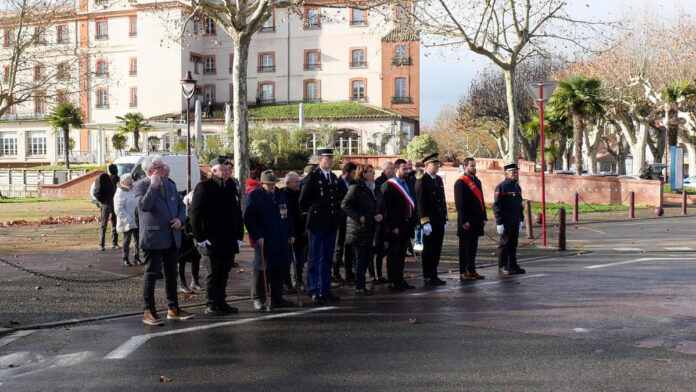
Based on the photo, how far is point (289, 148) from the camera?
42.8 meters

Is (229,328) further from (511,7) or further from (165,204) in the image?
(511,7)

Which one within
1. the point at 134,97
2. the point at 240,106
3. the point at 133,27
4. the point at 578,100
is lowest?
the point at 240,106

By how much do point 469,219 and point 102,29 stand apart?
208 feet

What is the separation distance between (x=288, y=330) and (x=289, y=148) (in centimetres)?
3474

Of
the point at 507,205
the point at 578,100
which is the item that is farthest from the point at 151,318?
the point at 578,100

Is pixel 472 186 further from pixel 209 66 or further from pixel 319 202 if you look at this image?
pixel 209 66

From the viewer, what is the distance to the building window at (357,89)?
66.1 m

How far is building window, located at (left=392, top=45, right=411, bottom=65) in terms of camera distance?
209 feet

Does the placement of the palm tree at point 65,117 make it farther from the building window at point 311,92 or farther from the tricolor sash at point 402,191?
the tricolor sash at point 402,191

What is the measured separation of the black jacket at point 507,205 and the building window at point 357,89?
53610mm

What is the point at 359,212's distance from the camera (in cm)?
1086

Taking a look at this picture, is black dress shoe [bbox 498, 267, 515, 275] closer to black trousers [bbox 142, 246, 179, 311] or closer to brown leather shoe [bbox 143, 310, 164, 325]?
black trousers [bbox 142, 246, 179, 311]

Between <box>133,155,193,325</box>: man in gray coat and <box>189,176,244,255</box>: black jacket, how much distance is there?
267mm

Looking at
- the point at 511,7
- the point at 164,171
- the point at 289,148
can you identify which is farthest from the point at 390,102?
the point at 164,171
